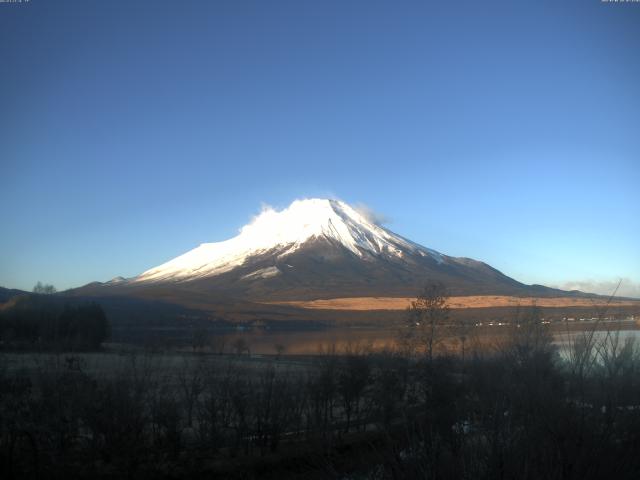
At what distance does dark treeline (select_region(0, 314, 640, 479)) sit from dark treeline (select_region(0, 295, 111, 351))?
30884mm

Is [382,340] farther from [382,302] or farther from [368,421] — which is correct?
[382,302]

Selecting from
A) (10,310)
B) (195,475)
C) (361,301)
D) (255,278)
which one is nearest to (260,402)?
(195,475)

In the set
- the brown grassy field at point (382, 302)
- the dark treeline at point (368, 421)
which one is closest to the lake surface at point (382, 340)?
the dark treeline at point (368, 421)

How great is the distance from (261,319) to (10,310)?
67.7 m

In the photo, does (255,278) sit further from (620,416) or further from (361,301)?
(620,416)

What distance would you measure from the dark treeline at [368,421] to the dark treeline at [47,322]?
101 feet

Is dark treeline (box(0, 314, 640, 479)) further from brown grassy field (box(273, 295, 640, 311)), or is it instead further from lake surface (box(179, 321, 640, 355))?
brown grassy field (box(273, 295, 640, 311))

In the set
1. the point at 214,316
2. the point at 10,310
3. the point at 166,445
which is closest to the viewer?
the point at 166,445

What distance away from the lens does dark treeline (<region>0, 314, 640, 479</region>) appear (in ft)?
15.6

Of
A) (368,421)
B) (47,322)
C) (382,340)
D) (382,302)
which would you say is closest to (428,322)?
(368,421)

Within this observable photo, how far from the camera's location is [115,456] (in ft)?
41.3

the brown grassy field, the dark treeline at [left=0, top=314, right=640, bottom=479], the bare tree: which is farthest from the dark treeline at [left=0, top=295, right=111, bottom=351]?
the brown grassy field

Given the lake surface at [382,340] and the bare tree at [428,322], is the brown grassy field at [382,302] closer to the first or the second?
the lake surface at [382,340]

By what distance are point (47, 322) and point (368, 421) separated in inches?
1550
